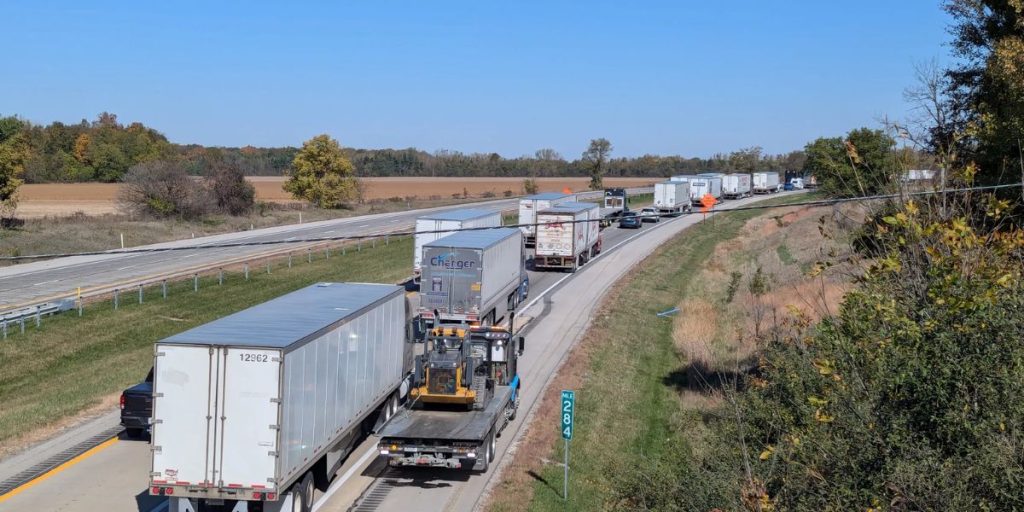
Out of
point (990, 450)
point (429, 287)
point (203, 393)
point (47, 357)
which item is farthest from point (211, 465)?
point (47, 357)

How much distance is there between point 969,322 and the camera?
10.6m

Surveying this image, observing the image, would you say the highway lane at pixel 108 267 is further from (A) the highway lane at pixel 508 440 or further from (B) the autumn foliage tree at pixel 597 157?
(B) the autumn foliage tree at pixel 597 157

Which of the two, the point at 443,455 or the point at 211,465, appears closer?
the point at 211,465

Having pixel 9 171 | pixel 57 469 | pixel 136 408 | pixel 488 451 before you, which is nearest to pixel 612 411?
pixel 488 451

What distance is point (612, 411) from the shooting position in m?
24.2

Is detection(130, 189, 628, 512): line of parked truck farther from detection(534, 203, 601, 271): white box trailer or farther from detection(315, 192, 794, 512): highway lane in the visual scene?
detection(534, 203, 601, 271): white box trailer

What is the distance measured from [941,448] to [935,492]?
34.5 inches

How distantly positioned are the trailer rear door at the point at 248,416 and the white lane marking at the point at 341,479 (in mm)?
2862

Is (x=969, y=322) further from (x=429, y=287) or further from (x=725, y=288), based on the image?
(x=725, y=288)

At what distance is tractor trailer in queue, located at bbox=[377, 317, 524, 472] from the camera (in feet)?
56.7

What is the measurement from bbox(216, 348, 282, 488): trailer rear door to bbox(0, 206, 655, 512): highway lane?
345 centimetres

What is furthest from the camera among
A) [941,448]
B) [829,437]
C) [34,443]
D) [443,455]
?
[34,443]

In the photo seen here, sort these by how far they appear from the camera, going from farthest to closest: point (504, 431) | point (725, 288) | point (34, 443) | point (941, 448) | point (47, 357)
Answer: point (725, 288) → point (47, 357) → point (504, 431) → point (34, 443) → point (941, 448)

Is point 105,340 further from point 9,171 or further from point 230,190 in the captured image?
point 230,190
